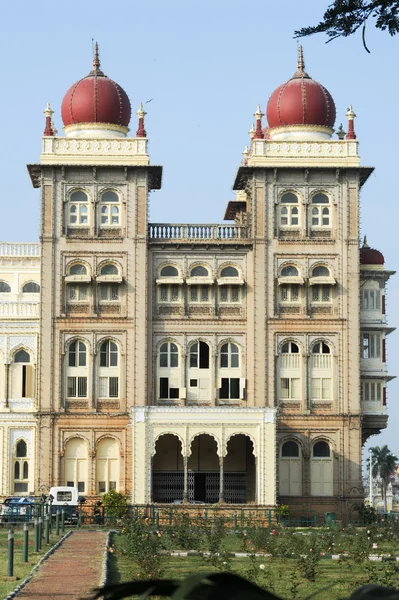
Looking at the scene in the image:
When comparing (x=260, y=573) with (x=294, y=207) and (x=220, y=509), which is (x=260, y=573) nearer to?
(x=220, y=509)

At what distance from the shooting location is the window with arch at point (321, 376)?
53.1 m

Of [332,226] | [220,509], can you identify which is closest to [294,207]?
[332,226]

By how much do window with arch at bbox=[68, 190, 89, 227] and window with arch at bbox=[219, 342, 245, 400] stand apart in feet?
27.6

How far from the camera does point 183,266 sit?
177ft

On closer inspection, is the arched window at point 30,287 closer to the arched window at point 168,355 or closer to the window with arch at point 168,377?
the arched window at point 168,355

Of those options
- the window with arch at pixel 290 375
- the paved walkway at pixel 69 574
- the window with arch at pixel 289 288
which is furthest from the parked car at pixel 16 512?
the window with arch at pixel 289 288

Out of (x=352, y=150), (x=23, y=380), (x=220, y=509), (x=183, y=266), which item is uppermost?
(x=352, y=150)

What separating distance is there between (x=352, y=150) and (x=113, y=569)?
107 ft

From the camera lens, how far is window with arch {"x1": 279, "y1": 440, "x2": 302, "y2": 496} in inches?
2071

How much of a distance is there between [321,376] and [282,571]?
28015 mm

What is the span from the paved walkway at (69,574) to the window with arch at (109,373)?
65.0ft

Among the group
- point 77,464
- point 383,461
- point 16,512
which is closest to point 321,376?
point 77,464

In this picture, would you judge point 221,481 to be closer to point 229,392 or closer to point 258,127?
point 229,392

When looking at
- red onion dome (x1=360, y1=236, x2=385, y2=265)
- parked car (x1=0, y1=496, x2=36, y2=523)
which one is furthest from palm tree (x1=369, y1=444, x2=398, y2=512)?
parked car (x1=0, y1=496, x2=36, y2=523)
